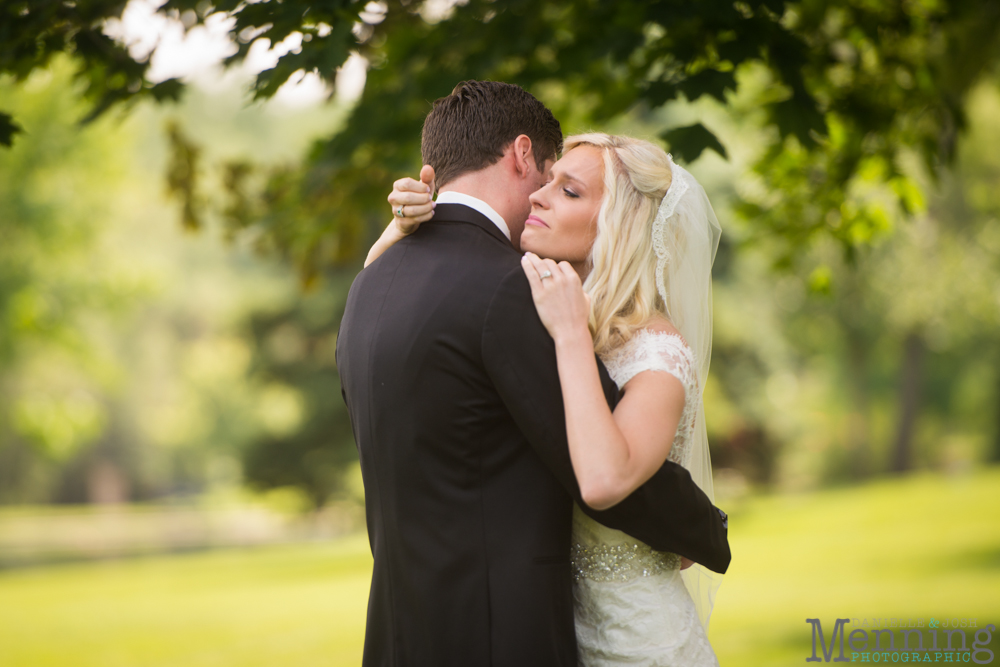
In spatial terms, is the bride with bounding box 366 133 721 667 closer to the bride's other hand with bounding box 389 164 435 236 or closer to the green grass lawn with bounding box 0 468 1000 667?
the bride's other hand with bounding box 389 164 435 236

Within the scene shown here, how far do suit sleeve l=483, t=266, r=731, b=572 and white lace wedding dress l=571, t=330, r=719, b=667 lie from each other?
24 centimetres

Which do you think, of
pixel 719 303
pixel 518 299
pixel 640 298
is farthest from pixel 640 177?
pixel 719 303

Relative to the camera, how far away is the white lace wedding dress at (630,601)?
2.52m

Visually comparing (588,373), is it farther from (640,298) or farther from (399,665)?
(399,665)

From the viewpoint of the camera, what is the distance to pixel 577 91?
590cm

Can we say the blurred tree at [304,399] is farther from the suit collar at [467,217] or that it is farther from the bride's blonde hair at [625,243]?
the suit collar at [467,217]

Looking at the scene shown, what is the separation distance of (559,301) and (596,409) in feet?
1.00

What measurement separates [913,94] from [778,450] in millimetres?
22286

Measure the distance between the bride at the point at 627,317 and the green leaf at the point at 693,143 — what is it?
100cm

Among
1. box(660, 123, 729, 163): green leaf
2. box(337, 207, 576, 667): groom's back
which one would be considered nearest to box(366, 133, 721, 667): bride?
box(337, 207, 576, 667): groom's back

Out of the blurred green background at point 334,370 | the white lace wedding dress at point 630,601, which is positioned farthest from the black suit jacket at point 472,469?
the blurred green background at point 334,370

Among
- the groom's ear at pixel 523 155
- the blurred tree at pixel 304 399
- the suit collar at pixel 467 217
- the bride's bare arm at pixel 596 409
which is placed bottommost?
the bride's bare arm at pixel 596 409

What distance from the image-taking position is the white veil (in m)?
2.73

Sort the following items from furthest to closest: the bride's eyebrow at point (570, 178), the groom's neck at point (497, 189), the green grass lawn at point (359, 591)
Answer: the green grass lawn at point (359, 591)
the bride's eyebrow at point (570, 178)
the groom's neck at point (497, 189)
